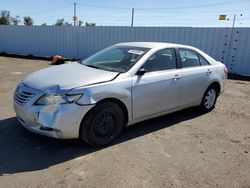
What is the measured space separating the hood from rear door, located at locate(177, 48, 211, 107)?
5.27 ft

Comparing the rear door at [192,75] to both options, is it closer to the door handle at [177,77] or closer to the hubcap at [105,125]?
the door handle at [177,77]

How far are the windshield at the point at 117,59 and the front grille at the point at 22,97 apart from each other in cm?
129

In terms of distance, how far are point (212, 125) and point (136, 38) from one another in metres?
9.35

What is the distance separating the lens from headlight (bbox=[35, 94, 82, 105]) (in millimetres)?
3564

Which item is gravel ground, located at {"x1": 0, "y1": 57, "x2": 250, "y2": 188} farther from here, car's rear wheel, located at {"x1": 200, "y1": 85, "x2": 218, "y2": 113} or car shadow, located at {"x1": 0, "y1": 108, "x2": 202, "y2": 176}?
car's rear wheel, located at {"x1": 200, "y1": 85, "x2": 218, "y2": 113}

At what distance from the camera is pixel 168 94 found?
4754 mm

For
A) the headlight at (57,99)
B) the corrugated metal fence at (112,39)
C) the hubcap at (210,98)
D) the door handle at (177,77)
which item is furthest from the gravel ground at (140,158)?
the corrugated metal fence at (112,39)

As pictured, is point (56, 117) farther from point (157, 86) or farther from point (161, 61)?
point (161, 61)

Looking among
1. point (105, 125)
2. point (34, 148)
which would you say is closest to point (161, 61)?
point (105, 125)

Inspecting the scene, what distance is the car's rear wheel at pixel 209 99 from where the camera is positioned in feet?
19.0

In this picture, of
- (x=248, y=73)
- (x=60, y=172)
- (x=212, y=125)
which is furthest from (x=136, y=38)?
(x=60, y=172)

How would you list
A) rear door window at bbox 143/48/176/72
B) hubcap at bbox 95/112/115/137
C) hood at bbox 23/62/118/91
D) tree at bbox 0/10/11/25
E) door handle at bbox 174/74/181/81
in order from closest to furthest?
hood at bbox 23/62/118/91, hubcap at bbox 95/112/115/137, rear door window at bbox 143/48/176/72, door handle at bbox 174/74/181/81, tree at bbox 0/10/11/25

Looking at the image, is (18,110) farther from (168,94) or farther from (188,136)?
(188,136)

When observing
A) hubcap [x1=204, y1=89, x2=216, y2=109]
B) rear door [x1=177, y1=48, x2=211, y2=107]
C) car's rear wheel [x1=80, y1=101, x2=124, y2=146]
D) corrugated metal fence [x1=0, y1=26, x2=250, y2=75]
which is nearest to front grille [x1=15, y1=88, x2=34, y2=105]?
car's rear wheel [x1=80, y1=101, x2=124, y2=146]
